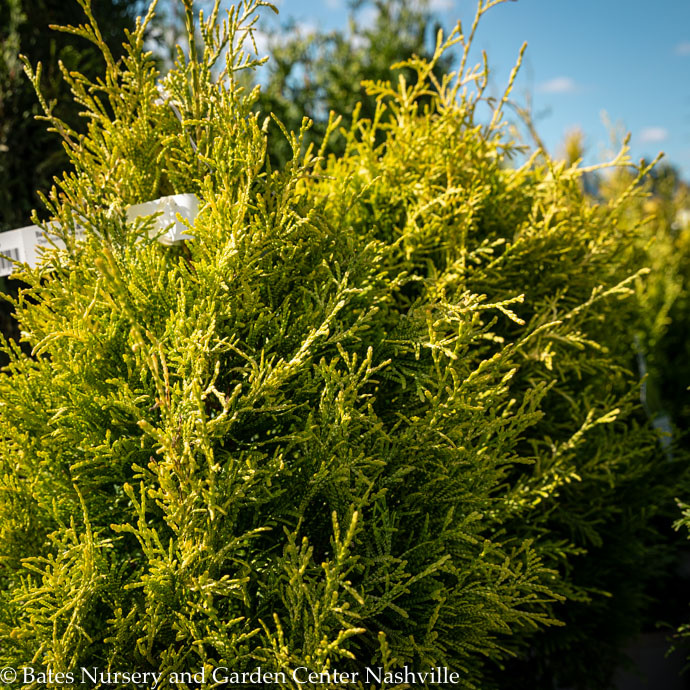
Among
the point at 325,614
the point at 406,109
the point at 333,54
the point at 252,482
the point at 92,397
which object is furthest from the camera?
the point at 333,54

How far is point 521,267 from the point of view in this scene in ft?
9.49

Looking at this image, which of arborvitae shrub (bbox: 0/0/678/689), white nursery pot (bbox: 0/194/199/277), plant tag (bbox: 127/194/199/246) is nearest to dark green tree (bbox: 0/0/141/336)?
white nursery pot (bbox: 0/194/199/277)

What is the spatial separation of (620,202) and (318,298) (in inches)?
82.3

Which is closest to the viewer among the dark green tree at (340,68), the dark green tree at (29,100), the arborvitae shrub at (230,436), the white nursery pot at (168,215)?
the arborvitae shrub at (230,436)

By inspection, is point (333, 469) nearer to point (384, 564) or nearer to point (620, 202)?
point (384, 564)

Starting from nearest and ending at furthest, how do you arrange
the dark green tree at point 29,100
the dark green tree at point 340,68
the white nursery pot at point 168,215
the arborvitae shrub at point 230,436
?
the arborvitae shrub at point 230,436 → the white nursery pot at point 168,215 → the dark green tree at point 29,100 → the dark green tree at point 340,68

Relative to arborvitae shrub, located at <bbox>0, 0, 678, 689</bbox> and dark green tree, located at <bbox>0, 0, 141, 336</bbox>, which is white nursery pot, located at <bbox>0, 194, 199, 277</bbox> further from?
dark green tree, located at <bbox>0, 0, 141, 336</bbox>

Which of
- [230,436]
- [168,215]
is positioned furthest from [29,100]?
[230,436]

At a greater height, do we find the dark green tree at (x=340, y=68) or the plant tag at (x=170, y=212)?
the dark green tree at (x=340, y=68)

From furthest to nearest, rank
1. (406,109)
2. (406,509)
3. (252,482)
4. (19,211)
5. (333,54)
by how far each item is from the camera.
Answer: (333,54) < (19,211) < (406,109) < (406,509) < (252,482)

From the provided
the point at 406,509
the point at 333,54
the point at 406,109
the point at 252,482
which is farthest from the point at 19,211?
the point at 333,54

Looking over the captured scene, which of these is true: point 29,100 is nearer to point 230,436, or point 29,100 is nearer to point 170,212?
point 170,212

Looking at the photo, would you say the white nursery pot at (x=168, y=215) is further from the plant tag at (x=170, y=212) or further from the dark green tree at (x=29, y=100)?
the dark green tree at (x=29, y=100)

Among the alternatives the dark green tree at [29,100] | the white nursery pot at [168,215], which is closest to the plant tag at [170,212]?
the white nursery pot at [168,215]
